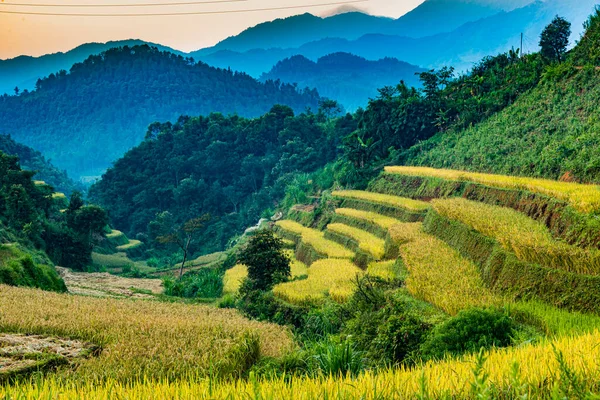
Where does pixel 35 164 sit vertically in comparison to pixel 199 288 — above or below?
above

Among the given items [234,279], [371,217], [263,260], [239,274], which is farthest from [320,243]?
[239,274]

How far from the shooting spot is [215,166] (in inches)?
2402

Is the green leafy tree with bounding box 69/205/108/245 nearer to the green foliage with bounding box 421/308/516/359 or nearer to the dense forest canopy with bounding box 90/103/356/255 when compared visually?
the dense forest canopy with bounding box 90/103/356/255

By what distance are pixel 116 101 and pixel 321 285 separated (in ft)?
466

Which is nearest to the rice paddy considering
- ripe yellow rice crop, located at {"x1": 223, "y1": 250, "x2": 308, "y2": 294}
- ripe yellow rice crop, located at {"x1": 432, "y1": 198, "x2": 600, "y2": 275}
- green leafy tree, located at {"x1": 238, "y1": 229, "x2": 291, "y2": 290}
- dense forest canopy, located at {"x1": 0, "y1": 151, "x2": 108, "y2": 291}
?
dense forest canopy, located at {"x1": 0, "y1": 151, "x2": 108, "y2": 291}

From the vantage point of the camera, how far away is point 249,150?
203ft

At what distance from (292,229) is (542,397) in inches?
944

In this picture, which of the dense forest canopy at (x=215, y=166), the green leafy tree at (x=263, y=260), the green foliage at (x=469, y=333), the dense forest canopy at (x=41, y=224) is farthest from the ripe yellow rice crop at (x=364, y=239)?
the dense forest canopy at (x=215, y=166)

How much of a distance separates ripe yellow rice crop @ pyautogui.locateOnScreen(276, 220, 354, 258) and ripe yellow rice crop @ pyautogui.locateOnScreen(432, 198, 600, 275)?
487cm

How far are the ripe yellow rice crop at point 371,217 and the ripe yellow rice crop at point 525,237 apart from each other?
4284 mm

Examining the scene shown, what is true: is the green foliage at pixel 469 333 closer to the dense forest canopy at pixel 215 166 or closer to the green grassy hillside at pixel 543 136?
the green grassy hillside at pixel 543 136

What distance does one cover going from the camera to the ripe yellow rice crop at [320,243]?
715 inches

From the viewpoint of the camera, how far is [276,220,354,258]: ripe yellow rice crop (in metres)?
18.2

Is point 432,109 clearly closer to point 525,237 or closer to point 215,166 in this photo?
point 525,237
